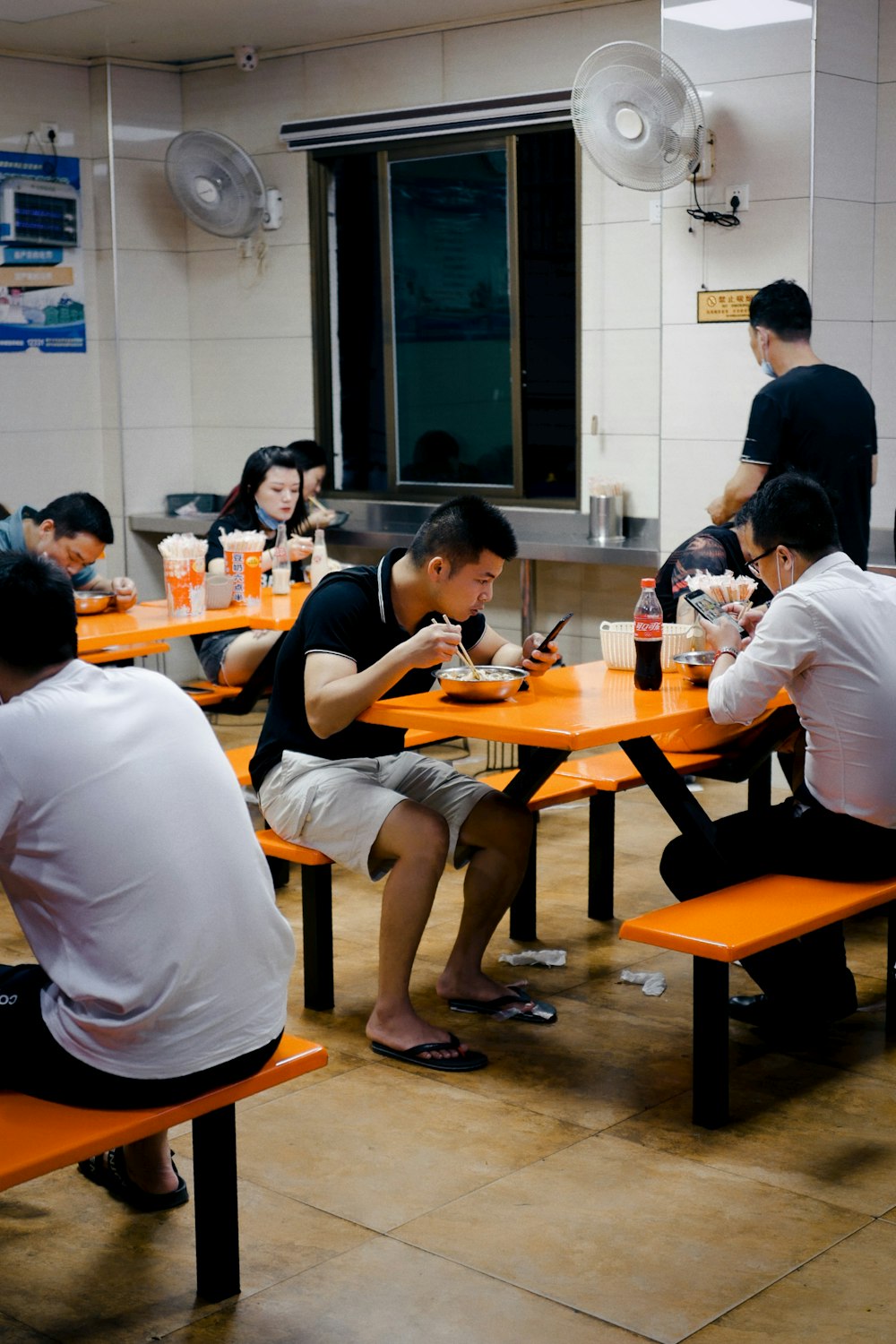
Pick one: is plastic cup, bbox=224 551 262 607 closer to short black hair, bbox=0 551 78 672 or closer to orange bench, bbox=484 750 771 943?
orange bench, bbox=484 750 771 943

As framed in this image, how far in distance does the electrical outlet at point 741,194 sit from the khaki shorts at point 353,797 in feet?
8.97

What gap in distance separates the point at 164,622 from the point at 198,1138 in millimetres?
2724

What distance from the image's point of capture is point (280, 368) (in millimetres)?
7840

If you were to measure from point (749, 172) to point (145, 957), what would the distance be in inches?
166

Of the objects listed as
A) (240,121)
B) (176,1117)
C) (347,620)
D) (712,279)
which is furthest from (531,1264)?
(240,121)

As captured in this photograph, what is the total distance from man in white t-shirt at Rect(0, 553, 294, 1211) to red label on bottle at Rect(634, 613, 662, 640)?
1463mm

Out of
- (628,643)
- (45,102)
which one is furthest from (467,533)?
(45,102)

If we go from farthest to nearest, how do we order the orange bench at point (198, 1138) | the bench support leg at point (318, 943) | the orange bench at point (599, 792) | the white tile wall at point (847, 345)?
the white tile wall at point (847, 345) < the orange bench at point (599, 792) < the bench support leg at point (318, 943) < the orange bench at point (198, 1138)

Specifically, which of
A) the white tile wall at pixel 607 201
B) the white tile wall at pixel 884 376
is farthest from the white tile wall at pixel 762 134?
the white tile wall at pixel 607 201

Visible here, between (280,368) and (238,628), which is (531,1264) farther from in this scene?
(280,368)

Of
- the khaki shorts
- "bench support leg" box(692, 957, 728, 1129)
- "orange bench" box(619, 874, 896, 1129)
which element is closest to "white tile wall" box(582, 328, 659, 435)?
the khaki shorts

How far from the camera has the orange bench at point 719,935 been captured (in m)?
3.06

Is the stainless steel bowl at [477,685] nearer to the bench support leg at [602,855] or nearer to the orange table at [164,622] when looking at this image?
the bench support leg at [602,855]

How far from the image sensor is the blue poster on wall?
753 cm
